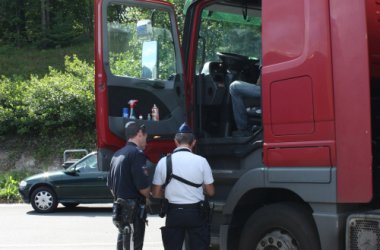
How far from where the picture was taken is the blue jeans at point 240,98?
5.71 meters

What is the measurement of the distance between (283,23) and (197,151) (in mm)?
1905

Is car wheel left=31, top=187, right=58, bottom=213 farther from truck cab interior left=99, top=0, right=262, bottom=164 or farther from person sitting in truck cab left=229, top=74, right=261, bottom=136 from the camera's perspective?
person sitting in truck cab left=229, top=74, right=261, bottom=136

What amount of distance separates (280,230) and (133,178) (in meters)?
1.60

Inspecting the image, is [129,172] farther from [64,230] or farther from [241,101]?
[64,230]

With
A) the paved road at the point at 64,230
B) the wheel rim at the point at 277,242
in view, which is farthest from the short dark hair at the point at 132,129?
the paved road at the point at 64,230

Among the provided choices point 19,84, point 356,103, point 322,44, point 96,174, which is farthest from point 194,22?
point 19,84

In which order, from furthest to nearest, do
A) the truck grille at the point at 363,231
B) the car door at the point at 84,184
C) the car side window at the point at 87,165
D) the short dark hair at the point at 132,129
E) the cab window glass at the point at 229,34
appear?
the car side window at the point at 87,165
the car door at the point at 84,184
the cab window glass at the point at 229,34
the short dark hair at the point at 132,129
the truck grille at the point at 363,231

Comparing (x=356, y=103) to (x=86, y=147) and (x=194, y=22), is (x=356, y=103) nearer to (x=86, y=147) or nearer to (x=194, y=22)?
(x=194, y=22)

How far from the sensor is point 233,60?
6371mm

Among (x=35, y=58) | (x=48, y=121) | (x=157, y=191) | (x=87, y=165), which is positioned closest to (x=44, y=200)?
(x=87, y=165)

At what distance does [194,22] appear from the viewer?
6.18m

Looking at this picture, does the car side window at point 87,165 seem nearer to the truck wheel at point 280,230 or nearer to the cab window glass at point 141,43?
the cab window glass at point 141,43

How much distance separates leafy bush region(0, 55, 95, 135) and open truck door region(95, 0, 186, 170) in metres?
15.9

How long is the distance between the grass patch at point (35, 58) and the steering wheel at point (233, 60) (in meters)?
26.8
